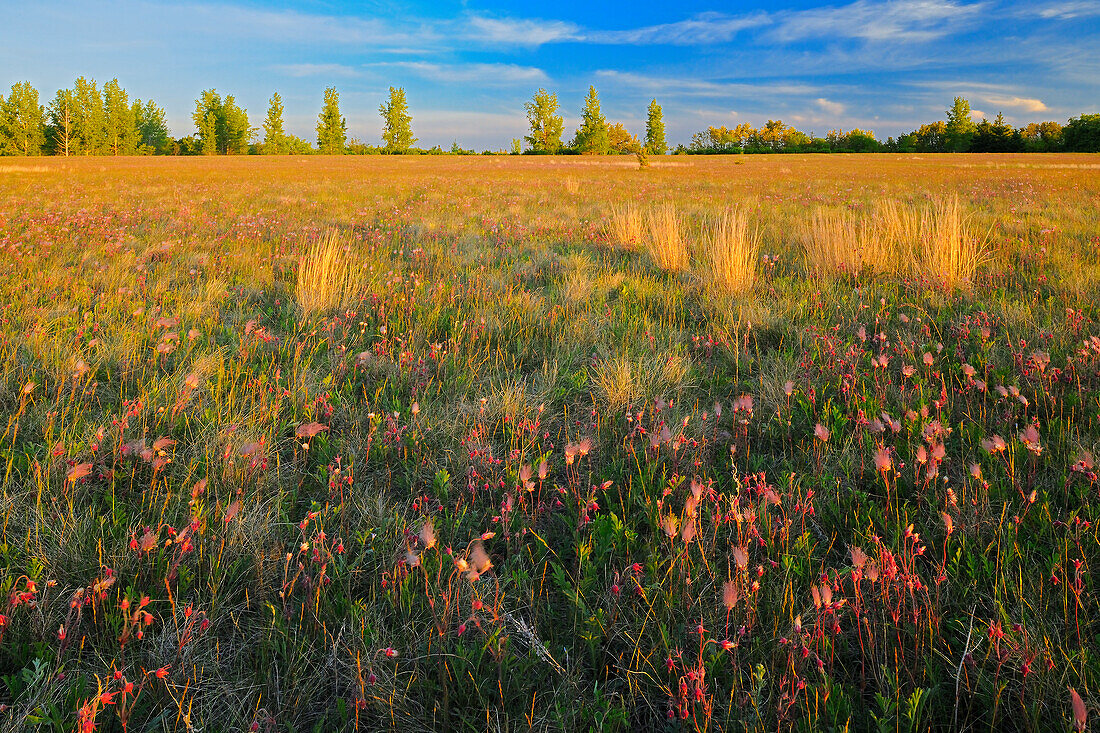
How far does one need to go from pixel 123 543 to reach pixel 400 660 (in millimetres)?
1189

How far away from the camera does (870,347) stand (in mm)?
3885

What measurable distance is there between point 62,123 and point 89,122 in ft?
12.6

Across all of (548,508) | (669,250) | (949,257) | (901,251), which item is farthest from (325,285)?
(901,251)

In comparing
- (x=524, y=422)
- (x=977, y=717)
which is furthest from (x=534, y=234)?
(x=977, y=717)

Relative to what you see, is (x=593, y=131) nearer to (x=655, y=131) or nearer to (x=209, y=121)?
(x=655, y=131)

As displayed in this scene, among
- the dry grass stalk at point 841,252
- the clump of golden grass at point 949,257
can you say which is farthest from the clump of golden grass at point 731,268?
the clump of golden grass at point 949,257

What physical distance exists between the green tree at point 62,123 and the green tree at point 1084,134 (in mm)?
124697

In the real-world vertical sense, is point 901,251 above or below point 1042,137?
below

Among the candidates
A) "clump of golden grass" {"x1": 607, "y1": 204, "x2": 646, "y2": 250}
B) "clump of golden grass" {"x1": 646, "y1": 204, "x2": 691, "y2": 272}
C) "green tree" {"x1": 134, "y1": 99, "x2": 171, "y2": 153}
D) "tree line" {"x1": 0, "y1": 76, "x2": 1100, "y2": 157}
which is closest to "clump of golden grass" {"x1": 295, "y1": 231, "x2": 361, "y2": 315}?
"clump of golden grass" {"x1": 646, "y1": 204, "x2": 691, "y2": 272}

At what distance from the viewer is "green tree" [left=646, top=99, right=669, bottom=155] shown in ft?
264

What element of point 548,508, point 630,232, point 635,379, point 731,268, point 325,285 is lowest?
point 548,508

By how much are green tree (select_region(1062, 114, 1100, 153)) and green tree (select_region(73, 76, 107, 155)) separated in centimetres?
12223

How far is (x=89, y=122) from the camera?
72000 millimetres

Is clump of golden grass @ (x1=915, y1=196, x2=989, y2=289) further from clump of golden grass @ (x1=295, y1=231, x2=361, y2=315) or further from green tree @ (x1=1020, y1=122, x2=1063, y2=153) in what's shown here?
green tree @ (x1=1020, y1=122, x2=1063, y2=153)
